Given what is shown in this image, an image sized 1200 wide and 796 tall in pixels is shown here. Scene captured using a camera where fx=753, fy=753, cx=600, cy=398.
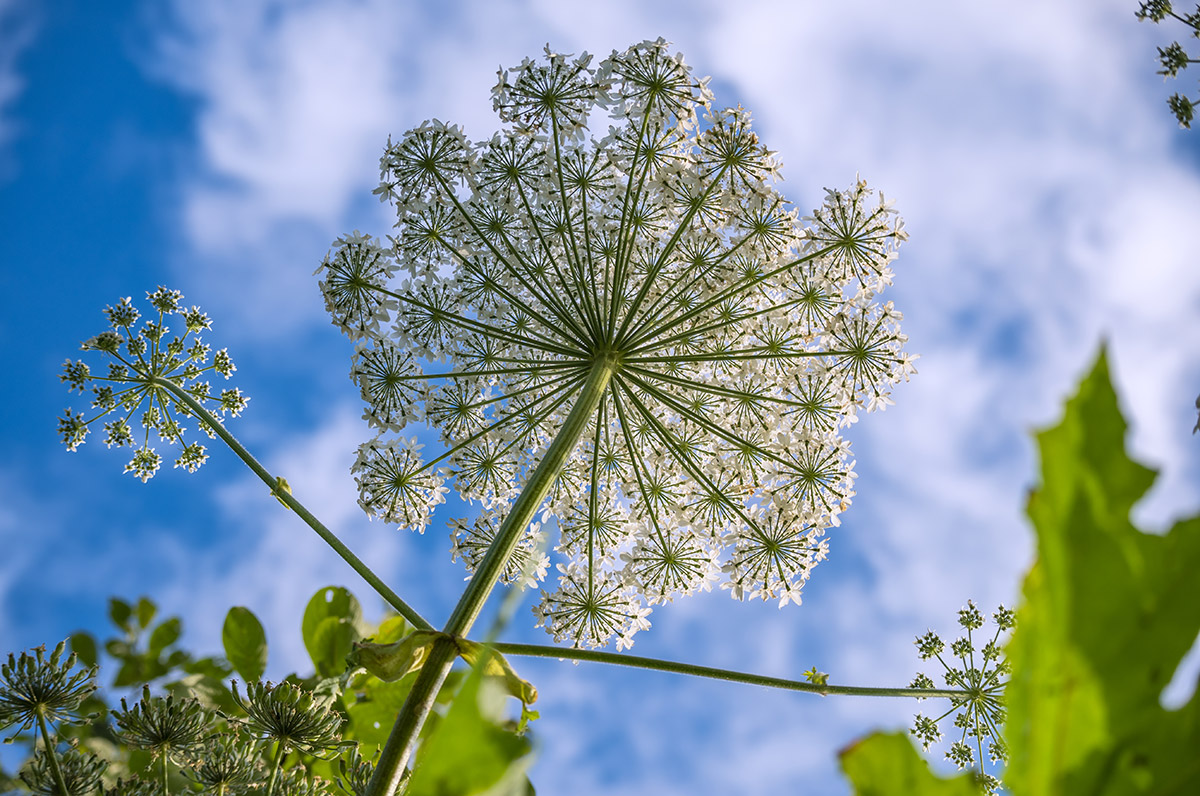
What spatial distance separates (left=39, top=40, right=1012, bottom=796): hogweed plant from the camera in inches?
221

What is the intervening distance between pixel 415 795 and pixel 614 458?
567 cm

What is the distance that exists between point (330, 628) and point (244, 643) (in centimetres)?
44

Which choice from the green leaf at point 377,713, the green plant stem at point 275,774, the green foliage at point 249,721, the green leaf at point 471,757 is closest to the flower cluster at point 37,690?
the green foliage at point 249,721

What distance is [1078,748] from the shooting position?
80 cm

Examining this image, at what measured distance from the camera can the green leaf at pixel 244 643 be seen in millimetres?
4098

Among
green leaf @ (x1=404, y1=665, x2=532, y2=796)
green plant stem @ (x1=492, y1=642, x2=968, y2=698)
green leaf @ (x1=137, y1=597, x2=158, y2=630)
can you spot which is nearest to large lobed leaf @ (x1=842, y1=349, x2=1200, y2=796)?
green leaf @ (x1=404, y1=665, x2=532, y2=796)

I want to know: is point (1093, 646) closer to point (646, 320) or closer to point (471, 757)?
point (471, 757)

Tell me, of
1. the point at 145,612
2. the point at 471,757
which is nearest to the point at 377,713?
the point at 145,612

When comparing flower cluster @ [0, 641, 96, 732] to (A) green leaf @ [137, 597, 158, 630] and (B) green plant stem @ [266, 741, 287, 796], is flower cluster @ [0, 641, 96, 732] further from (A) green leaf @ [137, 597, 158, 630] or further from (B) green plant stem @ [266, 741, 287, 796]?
(A) green leaf @ [137, 597, 158, 630]

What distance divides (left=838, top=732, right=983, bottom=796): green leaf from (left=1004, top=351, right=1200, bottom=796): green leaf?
3.7 inches

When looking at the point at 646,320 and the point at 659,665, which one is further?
the point at 646,320

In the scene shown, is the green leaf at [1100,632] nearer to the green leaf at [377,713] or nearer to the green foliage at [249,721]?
the green foliage at [249,721]

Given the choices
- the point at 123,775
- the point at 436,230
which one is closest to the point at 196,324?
the point at 436,230

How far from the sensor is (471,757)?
0.70 metres
